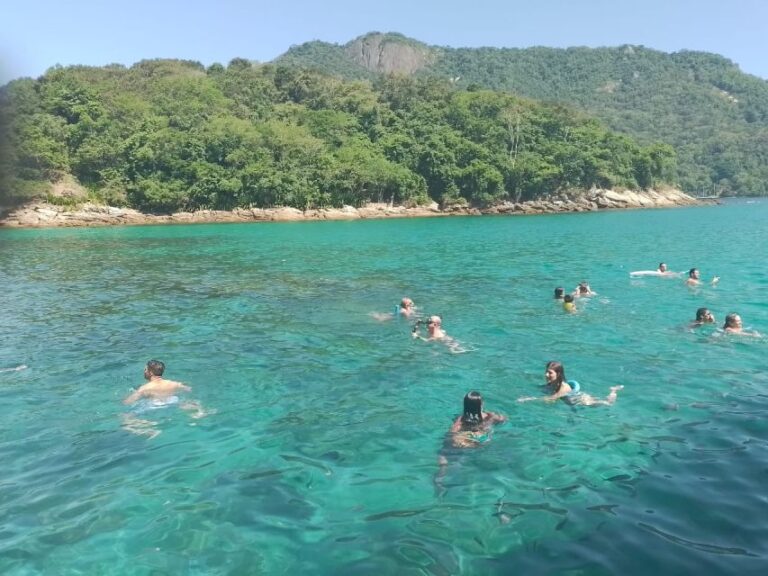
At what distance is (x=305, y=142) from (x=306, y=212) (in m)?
15.1

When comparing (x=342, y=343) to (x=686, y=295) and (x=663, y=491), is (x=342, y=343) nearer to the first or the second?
(x=663, y=491)

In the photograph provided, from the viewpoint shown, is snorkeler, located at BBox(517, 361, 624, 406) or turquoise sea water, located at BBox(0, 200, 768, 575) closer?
turquoise sea water, located at BBox(0, 200, 768, 575)

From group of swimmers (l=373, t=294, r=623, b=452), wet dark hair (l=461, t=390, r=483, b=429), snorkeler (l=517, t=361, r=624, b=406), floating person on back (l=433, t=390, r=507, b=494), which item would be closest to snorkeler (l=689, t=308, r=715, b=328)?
group of swimmers (l=373, t=294, r=623, b=452)

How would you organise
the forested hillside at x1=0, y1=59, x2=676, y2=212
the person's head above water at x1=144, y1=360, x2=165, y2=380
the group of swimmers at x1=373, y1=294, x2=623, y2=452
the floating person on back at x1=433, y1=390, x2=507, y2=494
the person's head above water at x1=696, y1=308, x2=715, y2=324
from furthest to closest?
the forested hillside at x1=0, y1=59, x2=676, y2=212
the person's head above water at x1=696, y1=308, x2=715, y2=324
the person's head above water at x1=144, y1=360, x2=165, y2=380
the group of swimmers at x1=373, y1=294, x2=623, y2=452
the floating person on back at x1=433, y1=390, x2=507, y2=494

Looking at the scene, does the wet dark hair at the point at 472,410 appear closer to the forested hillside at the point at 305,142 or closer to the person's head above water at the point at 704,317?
the person's head above water at the point at 704,317

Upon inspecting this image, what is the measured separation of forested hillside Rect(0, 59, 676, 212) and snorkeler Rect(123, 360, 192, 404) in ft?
231

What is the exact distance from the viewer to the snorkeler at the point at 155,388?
39.2ft

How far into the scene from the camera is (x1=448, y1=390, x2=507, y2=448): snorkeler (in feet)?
31.3

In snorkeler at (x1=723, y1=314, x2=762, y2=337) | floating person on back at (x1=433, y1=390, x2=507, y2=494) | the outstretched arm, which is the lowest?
the outstretched arm

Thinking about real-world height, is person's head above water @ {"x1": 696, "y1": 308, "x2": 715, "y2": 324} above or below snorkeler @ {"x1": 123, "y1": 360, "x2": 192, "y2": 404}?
above

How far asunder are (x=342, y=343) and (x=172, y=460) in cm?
738

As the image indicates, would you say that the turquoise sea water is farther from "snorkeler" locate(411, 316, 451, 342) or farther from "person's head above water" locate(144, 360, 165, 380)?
"person's head above water" locate(144, 360, 165, 380)

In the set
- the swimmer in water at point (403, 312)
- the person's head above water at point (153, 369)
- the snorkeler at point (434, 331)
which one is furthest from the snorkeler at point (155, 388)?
the swimmer in water at point (403, 312)

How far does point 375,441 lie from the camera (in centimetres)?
993
